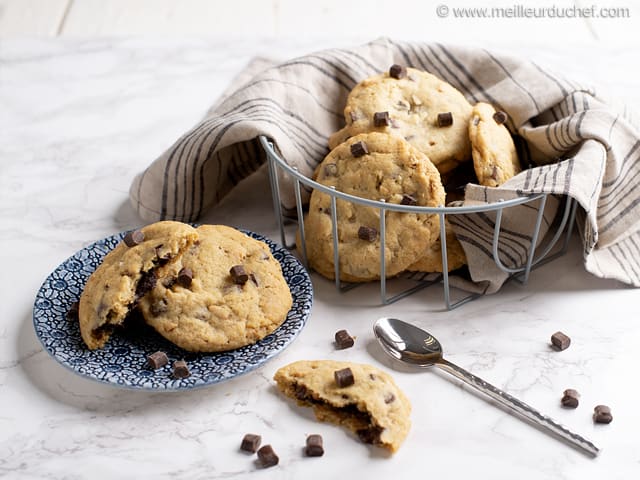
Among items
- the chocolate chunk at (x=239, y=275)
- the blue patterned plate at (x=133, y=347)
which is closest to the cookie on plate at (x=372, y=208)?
the blue patterned plate at (x=133, y=347)

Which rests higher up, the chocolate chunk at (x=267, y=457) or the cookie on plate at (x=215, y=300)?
the cookie on plate at (x=215, y=300)

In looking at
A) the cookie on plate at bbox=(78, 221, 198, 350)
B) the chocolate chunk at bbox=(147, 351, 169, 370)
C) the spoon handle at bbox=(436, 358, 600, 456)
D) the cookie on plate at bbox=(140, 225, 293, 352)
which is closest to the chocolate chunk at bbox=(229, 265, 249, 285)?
the cookie on plate at bbox=(140, 225, 293, 352)

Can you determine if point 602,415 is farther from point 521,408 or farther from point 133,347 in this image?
point 133,347

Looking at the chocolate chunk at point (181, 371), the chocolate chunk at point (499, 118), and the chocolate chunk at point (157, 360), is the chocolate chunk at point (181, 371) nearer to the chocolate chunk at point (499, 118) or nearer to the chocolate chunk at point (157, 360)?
the chocolate chunk at point (157, 360)

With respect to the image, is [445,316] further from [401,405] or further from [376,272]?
[401,405]

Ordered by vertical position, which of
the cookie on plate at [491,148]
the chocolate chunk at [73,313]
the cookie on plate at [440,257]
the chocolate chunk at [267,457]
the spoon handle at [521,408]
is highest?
the cookie on plate at [491,148]

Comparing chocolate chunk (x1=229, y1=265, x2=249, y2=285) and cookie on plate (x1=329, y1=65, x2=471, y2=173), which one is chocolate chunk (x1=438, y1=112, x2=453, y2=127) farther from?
chocolate chunk (x1=229, y1=265, x2=249, y2=285)

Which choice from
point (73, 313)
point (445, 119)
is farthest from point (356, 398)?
point (445, 119)
